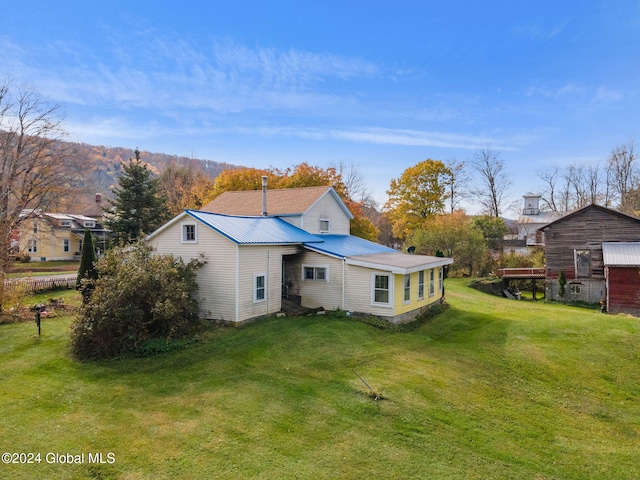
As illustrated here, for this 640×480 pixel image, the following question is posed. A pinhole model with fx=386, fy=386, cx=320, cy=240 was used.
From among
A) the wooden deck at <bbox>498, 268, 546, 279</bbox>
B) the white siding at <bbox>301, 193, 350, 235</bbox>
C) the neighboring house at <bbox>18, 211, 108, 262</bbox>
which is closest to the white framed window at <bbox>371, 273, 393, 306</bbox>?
the white siding at <bbox>301, 193, 350, 235</bbox>

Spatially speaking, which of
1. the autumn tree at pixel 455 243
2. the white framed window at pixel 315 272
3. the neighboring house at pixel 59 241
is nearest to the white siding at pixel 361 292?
the white framed window at pixel 315 272

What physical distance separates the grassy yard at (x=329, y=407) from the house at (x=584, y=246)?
618 inches

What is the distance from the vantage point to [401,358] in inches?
501

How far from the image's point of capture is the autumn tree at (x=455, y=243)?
120 feet

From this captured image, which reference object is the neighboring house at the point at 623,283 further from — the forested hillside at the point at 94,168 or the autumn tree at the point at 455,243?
the forested hillside at the point at 94,168

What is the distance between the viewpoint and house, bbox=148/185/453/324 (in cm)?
1538

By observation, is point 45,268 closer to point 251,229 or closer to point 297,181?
point 297,181

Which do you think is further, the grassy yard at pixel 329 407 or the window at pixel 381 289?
the window at pixel 381 289

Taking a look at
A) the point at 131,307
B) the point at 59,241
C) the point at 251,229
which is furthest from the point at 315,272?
the point at 59,241

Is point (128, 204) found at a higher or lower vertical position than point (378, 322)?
higher

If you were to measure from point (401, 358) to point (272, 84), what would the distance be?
731 inches

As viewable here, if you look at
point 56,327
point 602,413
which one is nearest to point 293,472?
point 602,413

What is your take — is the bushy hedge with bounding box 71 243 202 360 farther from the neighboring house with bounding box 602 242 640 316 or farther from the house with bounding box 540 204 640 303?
the house with bounding box 540 204 640 303

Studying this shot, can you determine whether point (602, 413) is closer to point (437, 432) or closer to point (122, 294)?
point (437, 432)
